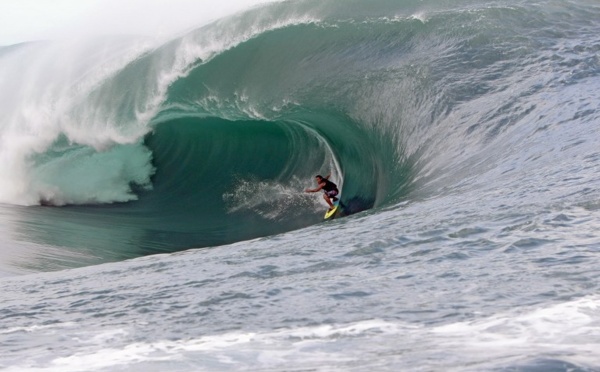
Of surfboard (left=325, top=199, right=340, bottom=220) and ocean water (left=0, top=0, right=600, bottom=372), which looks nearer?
ocean water (left=0, top=0, right=600, bottom=372)

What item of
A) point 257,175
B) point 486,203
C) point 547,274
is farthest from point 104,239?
point 547,274

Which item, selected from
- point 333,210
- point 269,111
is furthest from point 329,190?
point 269,111

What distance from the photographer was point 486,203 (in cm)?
732

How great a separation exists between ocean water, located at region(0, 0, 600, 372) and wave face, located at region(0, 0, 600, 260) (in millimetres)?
48

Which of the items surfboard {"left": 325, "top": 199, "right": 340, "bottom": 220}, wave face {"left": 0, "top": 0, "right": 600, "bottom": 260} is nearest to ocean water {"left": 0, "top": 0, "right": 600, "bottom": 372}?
wave face {"left": 0, "top": 0, "right": 600, "bottom": 260}

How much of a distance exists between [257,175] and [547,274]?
11.5m

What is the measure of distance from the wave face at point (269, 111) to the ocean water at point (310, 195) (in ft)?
0.16

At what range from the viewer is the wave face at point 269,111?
38.8ft

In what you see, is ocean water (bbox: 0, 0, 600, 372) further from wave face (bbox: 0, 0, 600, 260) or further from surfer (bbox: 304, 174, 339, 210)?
surfer (bbox: 304, 174, 339, 210)

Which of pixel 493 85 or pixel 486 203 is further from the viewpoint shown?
pixel 493 85

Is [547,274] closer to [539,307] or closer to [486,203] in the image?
[539,307]

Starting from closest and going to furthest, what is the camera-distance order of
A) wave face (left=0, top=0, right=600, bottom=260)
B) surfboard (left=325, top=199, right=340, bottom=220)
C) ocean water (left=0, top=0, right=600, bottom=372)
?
ocean water (left=0, top=0, right=600, bottom=372)
wave face (left=0, top=0, right=600, bottom=260)
surfboard (left=325, top=199, right=340, bottom=220)

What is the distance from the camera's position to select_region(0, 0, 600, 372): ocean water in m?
4.28

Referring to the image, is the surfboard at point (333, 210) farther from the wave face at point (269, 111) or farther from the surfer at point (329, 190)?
the wave face at point (269, 111)
